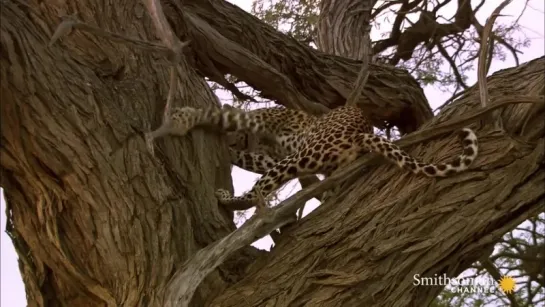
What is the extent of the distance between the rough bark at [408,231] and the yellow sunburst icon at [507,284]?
5.84 feet

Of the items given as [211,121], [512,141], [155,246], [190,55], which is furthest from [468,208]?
[190,55]

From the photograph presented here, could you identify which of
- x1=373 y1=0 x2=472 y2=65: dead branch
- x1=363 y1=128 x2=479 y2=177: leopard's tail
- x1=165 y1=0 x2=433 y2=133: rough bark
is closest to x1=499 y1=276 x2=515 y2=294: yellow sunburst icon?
x1=165 y1=0 x2=433 y2=133: rough bark

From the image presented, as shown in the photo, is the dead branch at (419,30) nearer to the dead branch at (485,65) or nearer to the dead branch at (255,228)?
the dead branch at (485,65)

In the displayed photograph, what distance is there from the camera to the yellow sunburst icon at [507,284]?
5532 mm

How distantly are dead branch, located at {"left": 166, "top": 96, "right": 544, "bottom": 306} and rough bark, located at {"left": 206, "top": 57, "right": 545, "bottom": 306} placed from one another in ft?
0.40

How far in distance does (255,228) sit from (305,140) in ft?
6.71

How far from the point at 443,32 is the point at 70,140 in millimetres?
5009

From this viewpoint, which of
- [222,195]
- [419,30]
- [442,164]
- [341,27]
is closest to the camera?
[442,164]

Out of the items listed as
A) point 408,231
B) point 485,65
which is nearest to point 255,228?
point 408,231

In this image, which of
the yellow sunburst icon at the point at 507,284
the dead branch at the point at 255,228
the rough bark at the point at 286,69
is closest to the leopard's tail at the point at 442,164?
the dead branch at the point at 255,228

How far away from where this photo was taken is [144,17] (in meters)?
5.00

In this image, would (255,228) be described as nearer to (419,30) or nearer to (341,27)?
(341,27)

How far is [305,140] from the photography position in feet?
18.8

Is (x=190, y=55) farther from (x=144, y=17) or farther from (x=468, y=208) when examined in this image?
(x=468, y=208)
